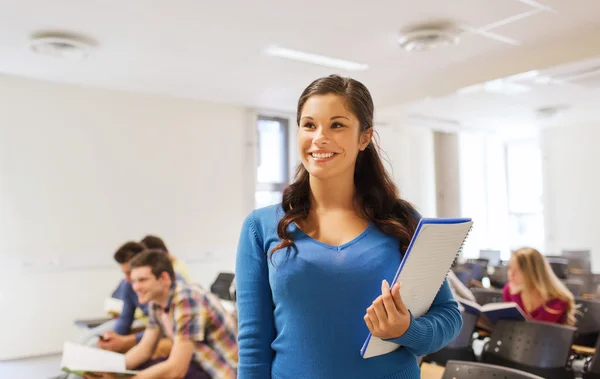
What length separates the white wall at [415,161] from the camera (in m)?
9.32

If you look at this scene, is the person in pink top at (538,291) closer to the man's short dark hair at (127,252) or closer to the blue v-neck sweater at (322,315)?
the blue v-neck sweater at (322,315)

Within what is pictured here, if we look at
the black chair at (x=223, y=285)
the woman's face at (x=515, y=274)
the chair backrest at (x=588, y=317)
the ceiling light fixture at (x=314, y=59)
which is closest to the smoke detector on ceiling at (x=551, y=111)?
the ceiling light fixture at (x=314, y=59)

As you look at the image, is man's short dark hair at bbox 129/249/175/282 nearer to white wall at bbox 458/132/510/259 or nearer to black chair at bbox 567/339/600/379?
black chair at bbox 567/339/600/379

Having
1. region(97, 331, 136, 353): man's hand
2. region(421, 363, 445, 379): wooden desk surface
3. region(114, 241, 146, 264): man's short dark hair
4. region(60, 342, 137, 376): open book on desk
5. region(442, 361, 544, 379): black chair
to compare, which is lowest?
region(97, 331, 136, 353): man's hand

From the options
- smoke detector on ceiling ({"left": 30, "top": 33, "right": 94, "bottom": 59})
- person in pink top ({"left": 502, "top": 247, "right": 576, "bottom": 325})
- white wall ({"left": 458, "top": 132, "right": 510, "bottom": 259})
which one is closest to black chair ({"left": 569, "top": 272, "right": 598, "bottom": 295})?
person in pink top ({"left": 502, "top": 247, "right": 576, "bottom": 325})

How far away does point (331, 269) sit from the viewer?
1.11m

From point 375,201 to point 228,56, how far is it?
4547 mm

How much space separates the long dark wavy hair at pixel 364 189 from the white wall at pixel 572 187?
31.9 ft

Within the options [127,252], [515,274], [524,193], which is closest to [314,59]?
[127,252]

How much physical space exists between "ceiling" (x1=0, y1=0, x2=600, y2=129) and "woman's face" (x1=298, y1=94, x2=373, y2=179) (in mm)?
3175

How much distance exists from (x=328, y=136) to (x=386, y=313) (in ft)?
1.28

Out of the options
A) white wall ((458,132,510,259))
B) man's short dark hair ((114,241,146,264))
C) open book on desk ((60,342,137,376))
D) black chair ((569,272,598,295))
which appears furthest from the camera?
white wall ((458,132,510,259))

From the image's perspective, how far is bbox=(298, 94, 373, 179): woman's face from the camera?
45.3 inches

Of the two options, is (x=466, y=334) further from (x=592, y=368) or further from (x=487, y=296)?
(x=487, y=296)
